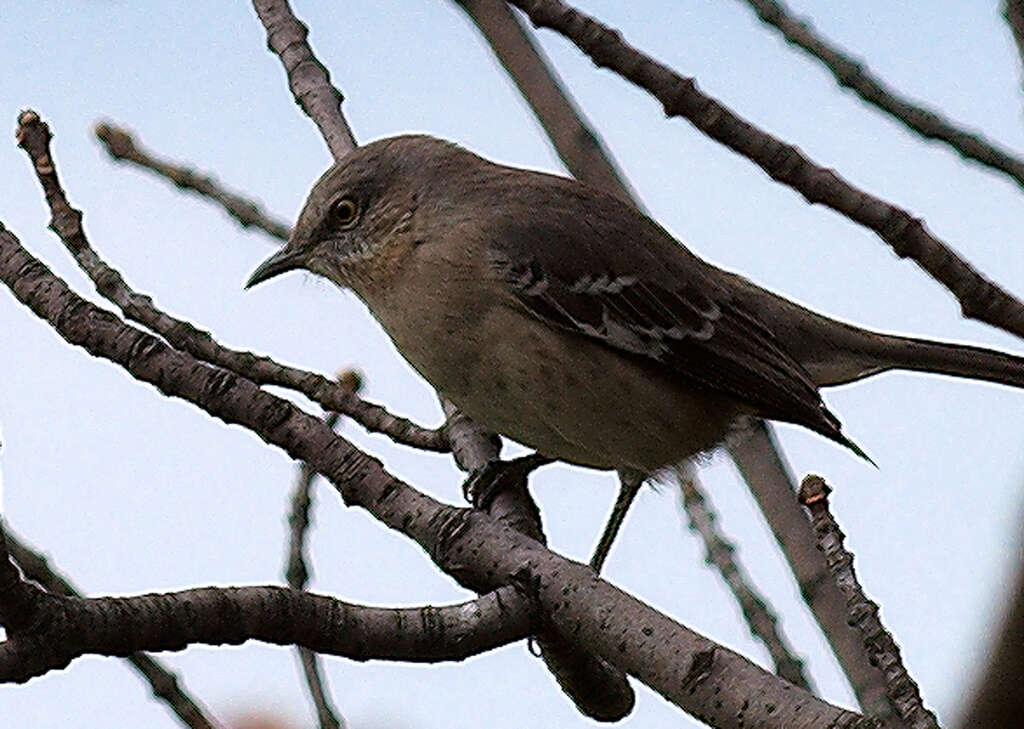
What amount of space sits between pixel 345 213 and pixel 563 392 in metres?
1.09

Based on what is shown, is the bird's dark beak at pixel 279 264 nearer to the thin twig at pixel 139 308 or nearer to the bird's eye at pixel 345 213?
the bird's eye at pixel 345 213

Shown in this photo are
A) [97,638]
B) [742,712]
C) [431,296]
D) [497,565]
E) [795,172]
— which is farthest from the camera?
[431,296]

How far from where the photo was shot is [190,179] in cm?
429

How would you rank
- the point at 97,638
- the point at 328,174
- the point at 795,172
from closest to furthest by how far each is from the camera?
the point at 97,638, the point at 795,172, the point at 328,174

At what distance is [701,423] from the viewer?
16.2 feet

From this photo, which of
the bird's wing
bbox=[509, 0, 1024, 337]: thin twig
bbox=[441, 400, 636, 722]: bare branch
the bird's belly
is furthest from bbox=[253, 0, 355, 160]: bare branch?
bbox=[509, 0, 1024, 337]: thin twig

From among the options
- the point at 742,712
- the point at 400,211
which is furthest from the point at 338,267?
the point at 742,712

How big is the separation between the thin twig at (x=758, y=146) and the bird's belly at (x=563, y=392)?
138 centimetres

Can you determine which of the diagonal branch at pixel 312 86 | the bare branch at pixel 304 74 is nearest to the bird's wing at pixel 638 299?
the diagonal branch at pixel 312 86

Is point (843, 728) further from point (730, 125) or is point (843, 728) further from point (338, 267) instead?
point (338, 267)

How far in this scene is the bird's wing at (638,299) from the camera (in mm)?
4848

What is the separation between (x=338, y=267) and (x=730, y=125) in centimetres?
210

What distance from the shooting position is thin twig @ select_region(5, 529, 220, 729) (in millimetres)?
2807

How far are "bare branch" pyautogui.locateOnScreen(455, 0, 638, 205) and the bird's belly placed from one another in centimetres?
62
